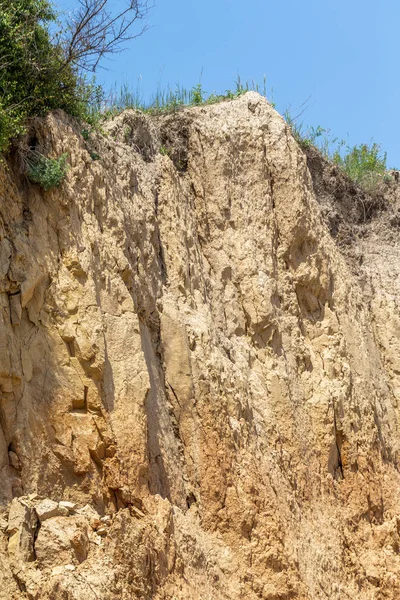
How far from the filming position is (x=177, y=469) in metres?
9.78

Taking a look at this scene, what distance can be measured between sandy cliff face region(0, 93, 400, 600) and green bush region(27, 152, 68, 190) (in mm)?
162

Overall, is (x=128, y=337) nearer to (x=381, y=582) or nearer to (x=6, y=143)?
(x=6, y=143)

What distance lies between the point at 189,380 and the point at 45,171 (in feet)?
9.44

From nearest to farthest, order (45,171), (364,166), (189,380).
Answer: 1. (45,171)
2. (189,380)
3. (364,166)

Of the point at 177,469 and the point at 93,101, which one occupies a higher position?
the point at 93,101

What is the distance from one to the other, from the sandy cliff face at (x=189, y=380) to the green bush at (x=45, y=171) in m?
0.16

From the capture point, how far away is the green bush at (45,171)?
29.9 ft

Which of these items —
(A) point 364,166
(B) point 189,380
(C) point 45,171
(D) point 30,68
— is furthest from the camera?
(A) point 364,166

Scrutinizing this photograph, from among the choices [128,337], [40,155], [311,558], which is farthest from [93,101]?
[311,558]

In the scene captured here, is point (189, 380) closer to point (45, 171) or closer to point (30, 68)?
point (45, 171)

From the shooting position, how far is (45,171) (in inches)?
359

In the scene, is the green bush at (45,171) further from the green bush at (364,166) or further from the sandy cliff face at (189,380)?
the green bush at (364,166)

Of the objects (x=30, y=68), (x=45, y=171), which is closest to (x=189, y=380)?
(x=45, y=171)

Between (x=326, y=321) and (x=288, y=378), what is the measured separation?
1.69 m
